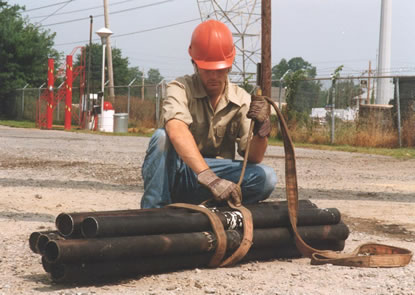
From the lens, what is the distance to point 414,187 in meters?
9.30

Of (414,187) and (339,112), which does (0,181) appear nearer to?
(414,187)

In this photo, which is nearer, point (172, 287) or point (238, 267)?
point (172, 287)

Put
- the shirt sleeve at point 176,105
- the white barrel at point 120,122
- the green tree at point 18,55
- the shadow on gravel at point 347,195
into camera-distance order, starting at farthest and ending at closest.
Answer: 1. the green tree at point 18,55
2. the white barrel at point 120,122
3. the shadow on gravel at point 347,195
4. the shirt sleeve at point 176,105

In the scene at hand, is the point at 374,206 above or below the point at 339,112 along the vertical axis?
below

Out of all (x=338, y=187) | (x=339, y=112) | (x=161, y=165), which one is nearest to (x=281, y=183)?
(x=338, y=187)

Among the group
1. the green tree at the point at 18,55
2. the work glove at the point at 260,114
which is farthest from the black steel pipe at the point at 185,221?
the green tree at the point at 18,55

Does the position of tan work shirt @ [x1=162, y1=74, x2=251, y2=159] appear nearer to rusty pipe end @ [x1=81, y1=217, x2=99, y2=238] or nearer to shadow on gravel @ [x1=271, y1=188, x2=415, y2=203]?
rusty pipe end @ [x1=81, y1=217, x2=99, y2=238]

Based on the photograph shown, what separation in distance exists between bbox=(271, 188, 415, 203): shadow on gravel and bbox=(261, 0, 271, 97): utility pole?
2307 mm

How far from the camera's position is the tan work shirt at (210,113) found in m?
4.67

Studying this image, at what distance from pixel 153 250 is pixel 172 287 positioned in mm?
236

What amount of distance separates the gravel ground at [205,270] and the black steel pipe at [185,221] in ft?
0.83

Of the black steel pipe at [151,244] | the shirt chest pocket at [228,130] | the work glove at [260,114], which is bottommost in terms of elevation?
the black steel pipe at [151,244]

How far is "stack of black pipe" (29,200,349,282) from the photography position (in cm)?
349

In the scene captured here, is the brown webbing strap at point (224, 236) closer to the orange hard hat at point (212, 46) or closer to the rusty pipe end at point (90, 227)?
the rusty pipe end at point (90, 227)
